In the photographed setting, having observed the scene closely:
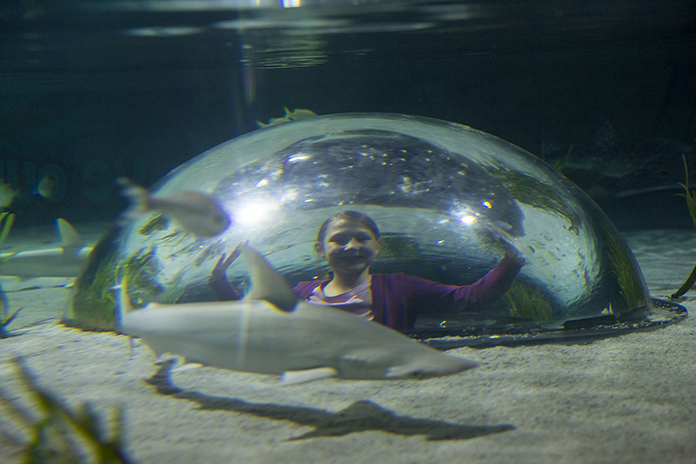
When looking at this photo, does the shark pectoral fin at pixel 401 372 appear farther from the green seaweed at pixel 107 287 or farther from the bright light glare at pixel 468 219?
the green seaweed at pixel 107 287

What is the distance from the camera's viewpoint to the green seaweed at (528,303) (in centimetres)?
363

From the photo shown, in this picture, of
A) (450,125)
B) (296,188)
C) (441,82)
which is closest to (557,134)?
(441,82)

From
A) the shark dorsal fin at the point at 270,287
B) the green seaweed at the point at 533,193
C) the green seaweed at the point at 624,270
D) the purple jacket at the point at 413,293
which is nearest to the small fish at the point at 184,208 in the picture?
the purple jacket at the point at 413,293

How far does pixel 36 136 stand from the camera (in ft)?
78.1

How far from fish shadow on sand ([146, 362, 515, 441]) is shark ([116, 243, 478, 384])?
28 cm

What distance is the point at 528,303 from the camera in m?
3.68

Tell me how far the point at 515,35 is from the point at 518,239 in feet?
50.5

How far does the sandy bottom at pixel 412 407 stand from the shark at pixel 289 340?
30 centimetres

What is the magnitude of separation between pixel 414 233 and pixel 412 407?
56.4 inches

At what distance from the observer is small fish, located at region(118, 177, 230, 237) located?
2936 mm

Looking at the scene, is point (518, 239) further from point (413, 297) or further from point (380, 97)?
point (380, 97)

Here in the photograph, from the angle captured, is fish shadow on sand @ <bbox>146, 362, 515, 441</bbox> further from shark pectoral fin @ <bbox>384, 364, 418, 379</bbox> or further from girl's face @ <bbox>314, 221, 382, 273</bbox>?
girl's face @ <bbox>314, 221, 382, 273</bbox>

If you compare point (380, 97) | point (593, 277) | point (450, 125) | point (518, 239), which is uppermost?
point (380, 97)

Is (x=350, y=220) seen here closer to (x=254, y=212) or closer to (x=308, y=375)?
(x=254, y=212)
